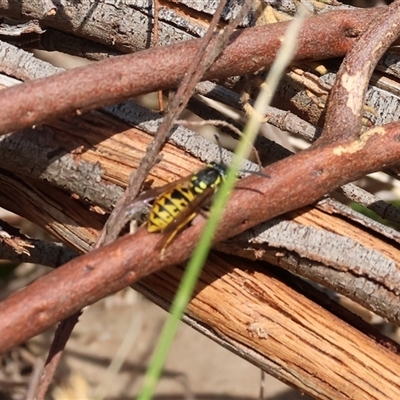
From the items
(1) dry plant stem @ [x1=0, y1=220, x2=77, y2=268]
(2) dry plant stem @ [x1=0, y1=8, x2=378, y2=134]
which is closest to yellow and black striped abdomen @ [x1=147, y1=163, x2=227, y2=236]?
(2) dry plant stem @ [x1=0, y1=8, x2=378, y2=134]

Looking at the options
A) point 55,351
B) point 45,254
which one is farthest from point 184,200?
point 45,254

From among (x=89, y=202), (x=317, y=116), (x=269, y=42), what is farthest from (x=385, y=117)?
(x=89, y=202)

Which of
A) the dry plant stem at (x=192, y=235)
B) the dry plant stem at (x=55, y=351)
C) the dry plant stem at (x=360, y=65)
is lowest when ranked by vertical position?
the dry plant stem at (x=55, y=351)

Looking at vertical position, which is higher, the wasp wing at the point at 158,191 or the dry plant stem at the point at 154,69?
the dry plant stem at the point at 154,69

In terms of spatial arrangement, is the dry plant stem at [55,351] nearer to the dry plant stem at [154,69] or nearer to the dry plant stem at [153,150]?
the dry plant stem at [153,150]

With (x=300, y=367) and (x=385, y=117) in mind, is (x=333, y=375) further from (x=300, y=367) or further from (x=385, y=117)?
(x=385, y=117)

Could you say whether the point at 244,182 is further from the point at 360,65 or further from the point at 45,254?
the point at 45,254

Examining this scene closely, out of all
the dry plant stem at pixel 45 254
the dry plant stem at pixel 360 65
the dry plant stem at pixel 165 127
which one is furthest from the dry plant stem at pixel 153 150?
the dry plant stem at pixel 45 254

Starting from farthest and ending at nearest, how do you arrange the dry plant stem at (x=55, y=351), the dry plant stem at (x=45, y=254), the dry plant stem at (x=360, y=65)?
the dry plant stem at (x=45, y=254) → the dry plant stem at (x=360, y=65) → the dry plant stem at (x=55, y=351)
